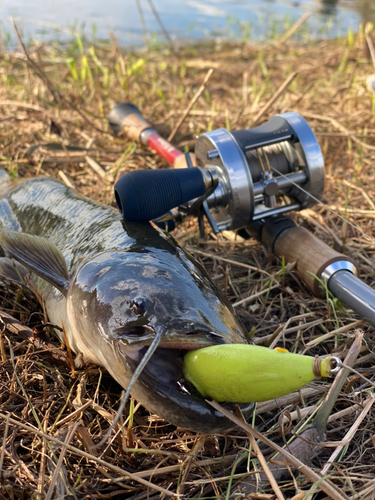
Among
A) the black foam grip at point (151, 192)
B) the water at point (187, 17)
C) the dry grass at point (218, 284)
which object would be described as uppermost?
the water at point (187, 17)

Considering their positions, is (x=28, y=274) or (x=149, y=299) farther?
(x=28, y=274)

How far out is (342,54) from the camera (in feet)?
19.4

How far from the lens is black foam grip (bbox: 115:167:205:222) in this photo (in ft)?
6.72

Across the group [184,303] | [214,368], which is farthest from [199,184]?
[214,368]

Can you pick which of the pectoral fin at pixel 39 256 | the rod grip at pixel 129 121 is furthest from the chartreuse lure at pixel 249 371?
the rod grip at pixel 129 121

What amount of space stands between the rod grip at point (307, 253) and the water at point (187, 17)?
505 cm

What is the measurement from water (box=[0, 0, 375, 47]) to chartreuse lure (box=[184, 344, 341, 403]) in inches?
242

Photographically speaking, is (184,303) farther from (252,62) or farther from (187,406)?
(252,62)

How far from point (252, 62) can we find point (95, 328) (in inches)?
218

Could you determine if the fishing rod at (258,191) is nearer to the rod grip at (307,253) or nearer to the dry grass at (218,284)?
the rod grip at (307,253)

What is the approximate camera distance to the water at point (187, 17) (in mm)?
7410

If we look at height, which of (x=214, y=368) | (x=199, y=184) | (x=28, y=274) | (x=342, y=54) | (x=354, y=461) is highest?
(x=342, y=54)

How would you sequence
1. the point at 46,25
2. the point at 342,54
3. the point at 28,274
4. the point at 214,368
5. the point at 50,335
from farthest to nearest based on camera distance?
the point at 46,25
the point at 342,54
the point at 28,274
the point at 50,335
the point at 214,368

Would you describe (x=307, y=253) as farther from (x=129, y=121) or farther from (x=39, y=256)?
(x=129, y=121)
